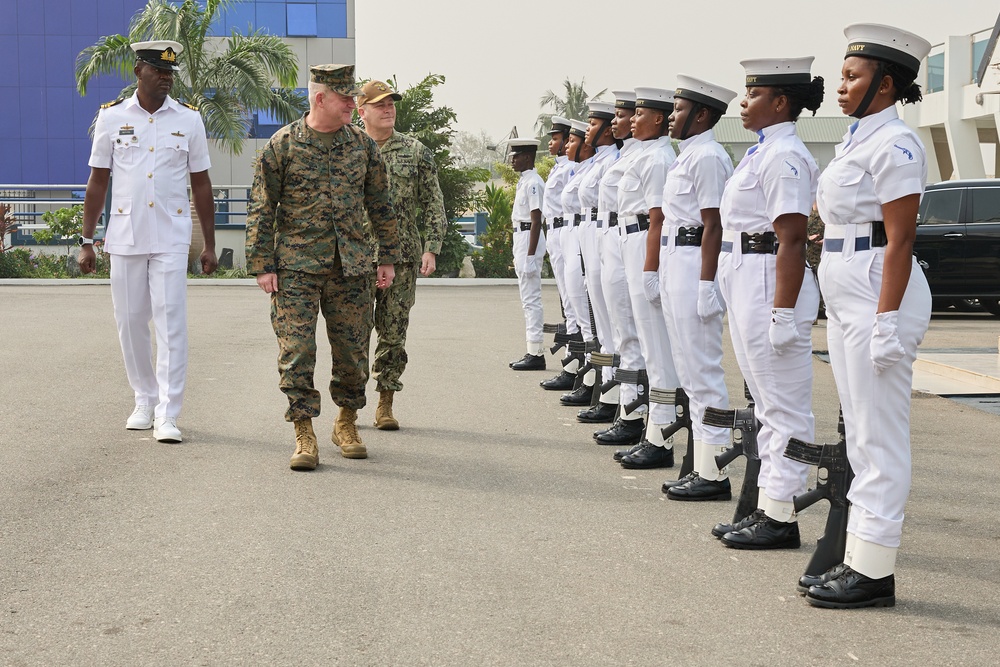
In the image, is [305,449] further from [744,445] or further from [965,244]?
[965,244]

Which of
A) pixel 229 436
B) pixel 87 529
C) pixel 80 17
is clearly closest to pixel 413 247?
pixel 229 436

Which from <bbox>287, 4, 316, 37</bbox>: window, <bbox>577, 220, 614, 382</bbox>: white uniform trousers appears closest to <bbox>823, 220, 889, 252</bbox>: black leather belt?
<bbox>577, 220, 614, 382</bbox>: white uniform trousers

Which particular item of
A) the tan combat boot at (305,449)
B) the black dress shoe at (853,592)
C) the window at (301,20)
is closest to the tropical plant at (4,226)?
the window at (301,20)

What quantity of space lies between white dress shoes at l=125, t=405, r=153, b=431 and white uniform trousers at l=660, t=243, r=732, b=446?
3.90 metres

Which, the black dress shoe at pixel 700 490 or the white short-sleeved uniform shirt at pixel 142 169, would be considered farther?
the white short-sleeved uniform shirt at pixel 142 169

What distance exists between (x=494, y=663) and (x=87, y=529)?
2584mm

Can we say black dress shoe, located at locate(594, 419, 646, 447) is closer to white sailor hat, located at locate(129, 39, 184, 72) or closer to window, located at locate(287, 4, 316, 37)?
white sailor hat, located at locate(129, 39, 184, 72)

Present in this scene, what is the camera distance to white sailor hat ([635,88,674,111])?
7512mm

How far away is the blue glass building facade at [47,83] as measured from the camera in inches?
1877

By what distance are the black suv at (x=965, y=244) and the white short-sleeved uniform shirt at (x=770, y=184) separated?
43.2 ft

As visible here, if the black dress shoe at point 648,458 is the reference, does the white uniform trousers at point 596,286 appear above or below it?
above

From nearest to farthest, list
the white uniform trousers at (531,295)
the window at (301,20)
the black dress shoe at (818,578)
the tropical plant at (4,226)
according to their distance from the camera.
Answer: the black dress shoe at (818,578) → the white uniform trousers at (531,295) → the tropical plant at (4,226) → the window at (301,20)

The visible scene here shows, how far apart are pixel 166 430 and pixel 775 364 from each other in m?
4.25

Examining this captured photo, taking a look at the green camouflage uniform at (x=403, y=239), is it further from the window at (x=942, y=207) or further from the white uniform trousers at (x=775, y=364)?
the window at (x=942, y=207)
